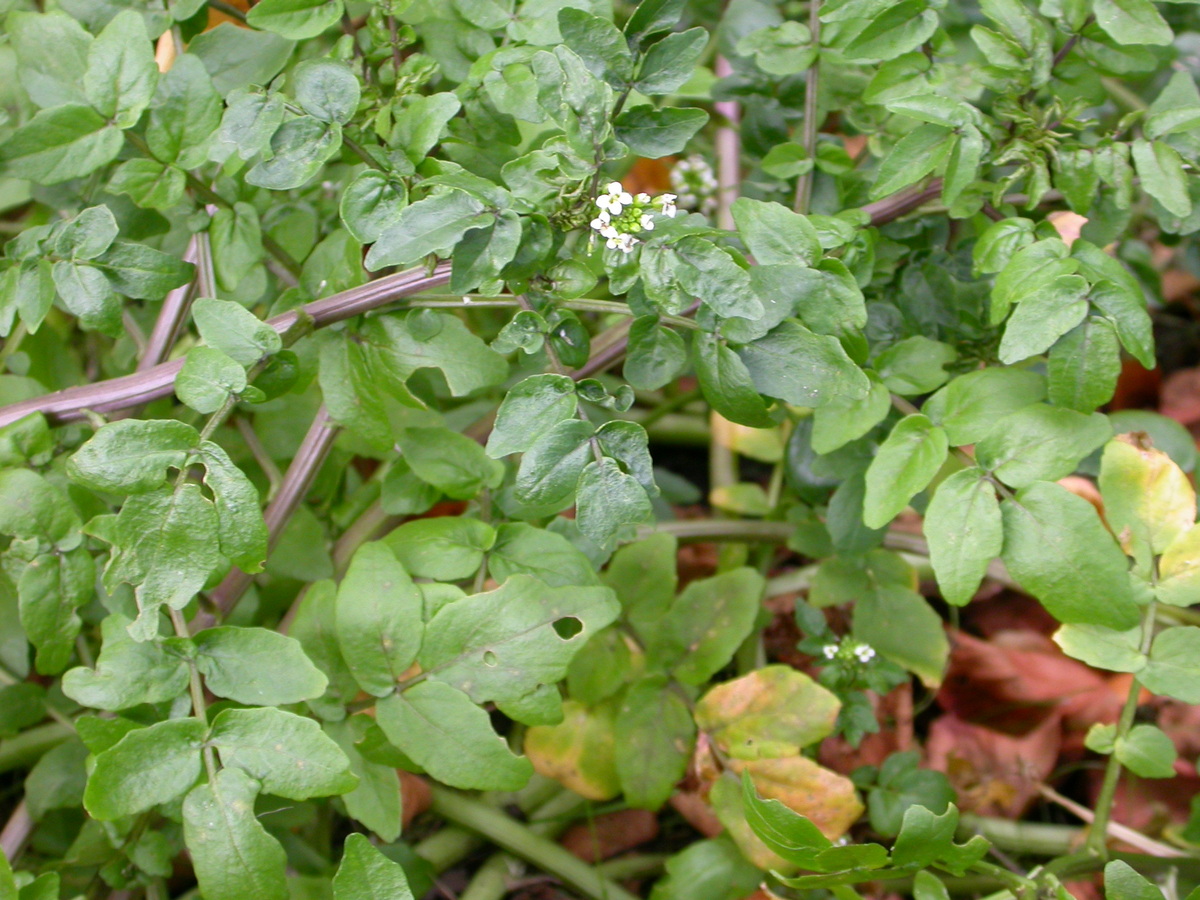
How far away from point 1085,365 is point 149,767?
1.05m

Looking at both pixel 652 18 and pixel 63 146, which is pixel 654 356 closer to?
pixel 652 18

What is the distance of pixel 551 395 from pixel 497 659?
13.9 inches

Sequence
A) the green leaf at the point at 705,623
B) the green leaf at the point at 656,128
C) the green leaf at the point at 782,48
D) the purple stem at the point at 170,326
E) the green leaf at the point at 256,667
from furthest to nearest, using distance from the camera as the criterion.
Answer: the green leaf at the point at 705,623 < the purple stem at the point at 170,326 < the green leaf at the point at 782,48 < the green leaf at the point at 256,667 < the green leaf at the point at 656,128

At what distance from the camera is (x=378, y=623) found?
1151 mm

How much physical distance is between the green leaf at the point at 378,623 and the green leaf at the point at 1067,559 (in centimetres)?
68

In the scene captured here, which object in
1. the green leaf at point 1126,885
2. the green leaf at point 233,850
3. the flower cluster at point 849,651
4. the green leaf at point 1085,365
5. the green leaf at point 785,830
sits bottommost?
the flower cluster at point 849,651

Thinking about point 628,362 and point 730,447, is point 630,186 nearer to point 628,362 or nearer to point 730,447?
point 730,447

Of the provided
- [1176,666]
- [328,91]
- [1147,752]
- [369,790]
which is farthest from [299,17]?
[1147,752]

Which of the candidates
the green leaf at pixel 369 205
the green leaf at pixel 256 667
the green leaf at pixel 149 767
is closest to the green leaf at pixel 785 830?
the green leaf at pixel 256 667

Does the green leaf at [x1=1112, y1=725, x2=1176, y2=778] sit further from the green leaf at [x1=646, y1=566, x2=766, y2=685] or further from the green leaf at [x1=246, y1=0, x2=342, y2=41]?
the green leaf at [x1=246, y1=0, x2=342, y2=41]

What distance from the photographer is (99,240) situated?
43.4 inches

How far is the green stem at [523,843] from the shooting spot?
162 centimetres

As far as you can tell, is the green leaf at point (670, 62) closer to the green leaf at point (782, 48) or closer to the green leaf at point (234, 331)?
the green leaf at point (782, 48)

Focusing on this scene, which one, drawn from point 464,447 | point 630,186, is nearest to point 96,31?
point 464,447
